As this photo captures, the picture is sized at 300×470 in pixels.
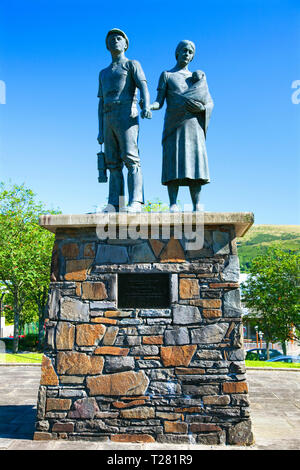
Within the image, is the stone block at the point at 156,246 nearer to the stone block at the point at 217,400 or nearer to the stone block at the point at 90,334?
the stone block at the point at 90,334

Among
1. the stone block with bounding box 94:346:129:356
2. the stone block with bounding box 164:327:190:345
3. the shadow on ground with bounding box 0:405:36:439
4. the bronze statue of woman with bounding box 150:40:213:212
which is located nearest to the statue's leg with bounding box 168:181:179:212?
the bronze statue of woman with bounding box 150:40:213:212

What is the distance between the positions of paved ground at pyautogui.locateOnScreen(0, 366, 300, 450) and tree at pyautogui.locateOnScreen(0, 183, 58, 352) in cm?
829

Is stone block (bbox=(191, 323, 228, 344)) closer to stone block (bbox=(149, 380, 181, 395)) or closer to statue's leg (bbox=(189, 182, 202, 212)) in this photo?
stone block (bbox=(149, 380, 181, 395))

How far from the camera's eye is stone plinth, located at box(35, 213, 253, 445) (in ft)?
13.0

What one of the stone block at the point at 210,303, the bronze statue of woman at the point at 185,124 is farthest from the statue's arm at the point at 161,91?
the stone block at the point at 210,303

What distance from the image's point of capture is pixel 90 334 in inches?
163

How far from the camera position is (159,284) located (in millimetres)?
4191

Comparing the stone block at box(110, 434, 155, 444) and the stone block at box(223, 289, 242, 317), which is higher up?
the stone block at box(223, 289, 242, 317)

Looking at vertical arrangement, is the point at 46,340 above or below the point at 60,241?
below

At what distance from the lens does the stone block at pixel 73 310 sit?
418 cm
